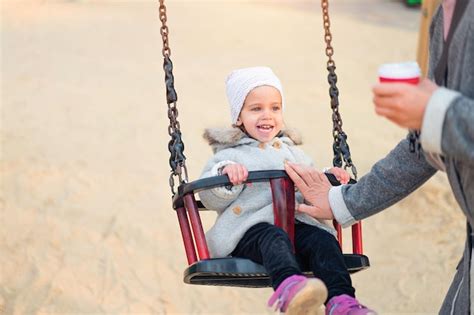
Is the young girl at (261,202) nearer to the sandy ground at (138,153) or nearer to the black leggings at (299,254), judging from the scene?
the black leggings at (299,254)

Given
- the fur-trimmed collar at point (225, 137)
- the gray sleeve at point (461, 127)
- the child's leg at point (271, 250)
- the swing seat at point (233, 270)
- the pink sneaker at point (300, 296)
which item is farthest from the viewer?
the fur-trimmed collar at point (225, 137)

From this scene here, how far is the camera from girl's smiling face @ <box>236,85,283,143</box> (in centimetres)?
278

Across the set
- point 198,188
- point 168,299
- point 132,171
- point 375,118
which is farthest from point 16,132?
point 198,188

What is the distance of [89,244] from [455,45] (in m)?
4.06

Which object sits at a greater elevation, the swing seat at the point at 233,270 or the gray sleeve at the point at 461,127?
the gray sleeve at the point at 461,127

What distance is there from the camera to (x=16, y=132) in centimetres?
695

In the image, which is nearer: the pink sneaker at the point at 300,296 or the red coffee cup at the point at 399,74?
the red coffee cup at the point at 399,74

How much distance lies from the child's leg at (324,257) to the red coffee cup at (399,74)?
0.81m

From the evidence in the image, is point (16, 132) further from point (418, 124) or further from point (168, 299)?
point (418, 124)

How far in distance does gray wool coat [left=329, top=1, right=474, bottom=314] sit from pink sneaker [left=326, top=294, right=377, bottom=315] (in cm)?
21

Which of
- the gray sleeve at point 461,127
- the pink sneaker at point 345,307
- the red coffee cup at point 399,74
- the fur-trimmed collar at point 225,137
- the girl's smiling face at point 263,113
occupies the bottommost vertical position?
the pink sneaker at point 345,307

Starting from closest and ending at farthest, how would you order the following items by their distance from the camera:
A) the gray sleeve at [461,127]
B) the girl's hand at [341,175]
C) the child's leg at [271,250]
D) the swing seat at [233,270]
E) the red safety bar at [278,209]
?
the gray sleeve at [461,127] → the child's leg at [271,250] → the swing seat at [233,270] → the red safety bar at [278,209] → the girl's hand at [341,175]

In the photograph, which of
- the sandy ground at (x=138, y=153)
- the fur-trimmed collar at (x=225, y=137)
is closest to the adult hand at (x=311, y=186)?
the fur-trimmed collar at (x=225, y=137)

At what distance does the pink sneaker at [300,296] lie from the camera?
208cm
